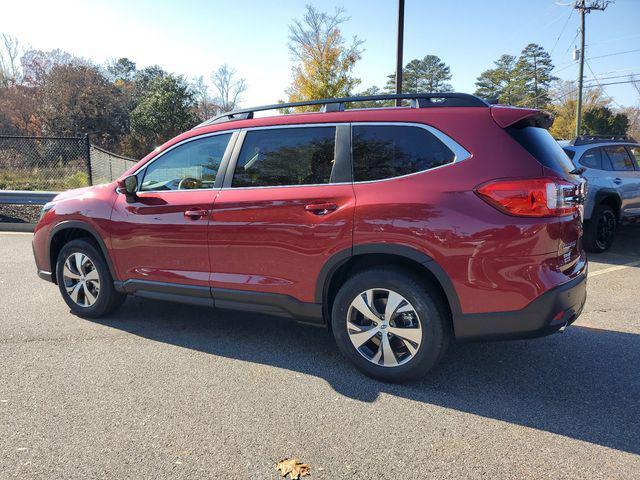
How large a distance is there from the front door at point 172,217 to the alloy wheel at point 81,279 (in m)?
0.41

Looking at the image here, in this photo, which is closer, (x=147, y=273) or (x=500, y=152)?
(x=500, y=152)

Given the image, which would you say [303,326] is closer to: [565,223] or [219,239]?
[219,239]

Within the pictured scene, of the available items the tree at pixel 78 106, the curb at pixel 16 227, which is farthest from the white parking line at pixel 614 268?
the tree at pixel 78 106

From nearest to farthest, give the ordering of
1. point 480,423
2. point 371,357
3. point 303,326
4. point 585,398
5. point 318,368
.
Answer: point 480,423, point 585,398, point 371,357, point 318,368, point 303,326

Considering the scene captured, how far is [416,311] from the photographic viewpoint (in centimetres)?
317

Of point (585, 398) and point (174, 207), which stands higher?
point (174, 207)

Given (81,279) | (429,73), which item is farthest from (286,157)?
(429,73)

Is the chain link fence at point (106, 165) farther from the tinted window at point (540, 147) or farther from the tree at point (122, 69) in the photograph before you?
the tree at point (122, 69)

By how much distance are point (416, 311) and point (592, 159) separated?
251 inches

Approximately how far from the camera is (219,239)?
380cm

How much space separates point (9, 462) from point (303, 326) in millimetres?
2560

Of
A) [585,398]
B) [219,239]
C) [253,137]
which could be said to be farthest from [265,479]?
[253,137]

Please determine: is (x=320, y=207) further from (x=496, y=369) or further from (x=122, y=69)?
(x=122, y=69)

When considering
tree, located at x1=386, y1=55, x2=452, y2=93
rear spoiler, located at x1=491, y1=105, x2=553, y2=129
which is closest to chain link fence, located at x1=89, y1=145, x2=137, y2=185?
rear spoiler, located at x1=491, y1=105, x2=553, y2=129
